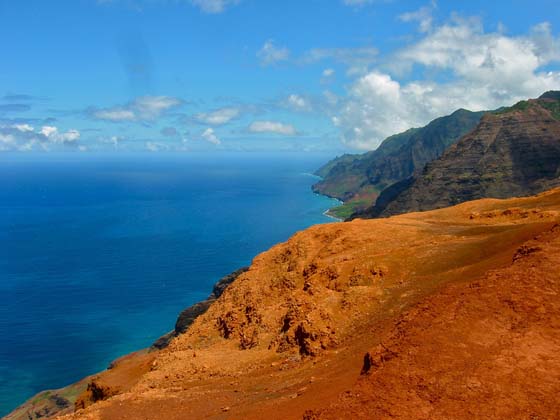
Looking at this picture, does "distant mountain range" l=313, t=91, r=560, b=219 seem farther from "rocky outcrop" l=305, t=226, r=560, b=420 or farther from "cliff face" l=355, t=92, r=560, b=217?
"rocky outcrop" l=305, t=226, r=560, b=420

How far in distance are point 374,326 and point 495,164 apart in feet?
486

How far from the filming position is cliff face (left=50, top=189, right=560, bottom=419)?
13945 millimetres

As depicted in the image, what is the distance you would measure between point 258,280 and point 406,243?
13.0 metres

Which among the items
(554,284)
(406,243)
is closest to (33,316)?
(406,243)

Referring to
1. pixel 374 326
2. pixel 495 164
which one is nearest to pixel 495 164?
pixel 495 164

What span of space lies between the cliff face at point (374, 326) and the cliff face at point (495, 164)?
112352mm

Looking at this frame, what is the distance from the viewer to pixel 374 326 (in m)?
26.4

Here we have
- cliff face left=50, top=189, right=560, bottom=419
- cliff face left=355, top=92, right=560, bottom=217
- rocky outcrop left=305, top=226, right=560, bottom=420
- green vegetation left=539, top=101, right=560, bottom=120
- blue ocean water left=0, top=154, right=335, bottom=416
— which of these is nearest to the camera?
rocky outcrop left=305, top=226, right=560, bottom=420

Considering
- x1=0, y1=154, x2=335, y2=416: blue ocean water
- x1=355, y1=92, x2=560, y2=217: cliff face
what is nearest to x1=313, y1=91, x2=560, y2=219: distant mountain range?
x1=355, y1=92, x2=560, y2=217: cliff face

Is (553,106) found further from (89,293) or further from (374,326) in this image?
(374,326)

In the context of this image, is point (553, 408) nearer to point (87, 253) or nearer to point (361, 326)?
point (361, 326)

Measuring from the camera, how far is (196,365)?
100 feet

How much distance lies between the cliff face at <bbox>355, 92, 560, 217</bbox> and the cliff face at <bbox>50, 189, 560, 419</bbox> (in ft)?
369

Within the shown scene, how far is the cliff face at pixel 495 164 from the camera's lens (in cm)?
15062
